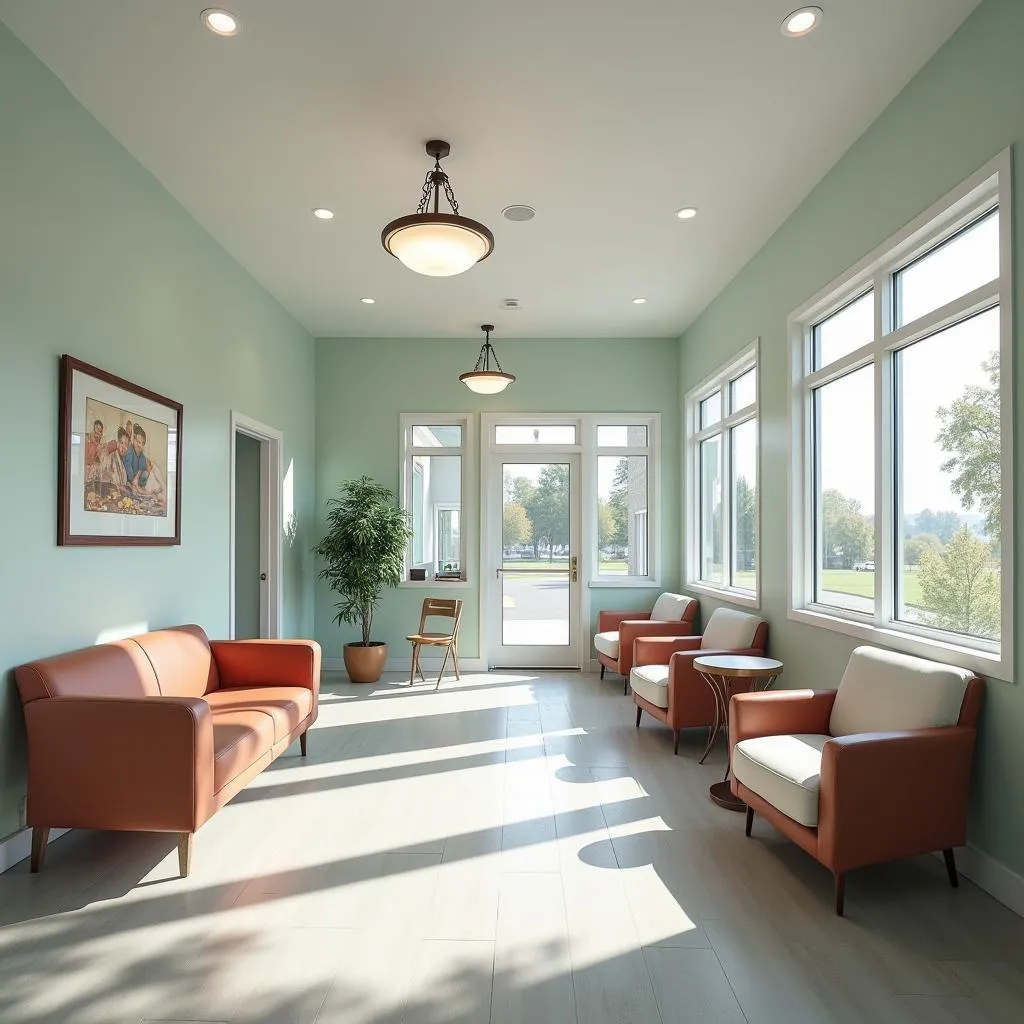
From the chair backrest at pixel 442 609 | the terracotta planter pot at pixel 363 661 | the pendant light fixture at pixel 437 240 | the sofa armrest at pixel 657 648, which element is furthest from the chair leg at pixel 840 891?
the terracotta planter pot at pixel 363 661

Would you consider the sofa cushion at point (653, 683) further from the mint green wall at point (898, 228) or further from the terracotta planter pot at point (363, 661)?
the terracotta planter pot at point (363, 661)

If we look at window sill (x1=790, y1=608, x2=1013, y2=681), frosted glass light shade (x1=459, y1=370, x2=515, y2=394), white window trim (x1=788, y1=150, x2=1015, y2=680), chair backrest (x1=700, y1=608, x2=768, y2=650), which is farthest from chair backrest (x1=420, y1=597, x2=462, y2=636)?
window sill (x1=790, y1=608, x2=1013, y2=681)

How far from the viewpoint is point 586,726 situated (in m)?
5.21

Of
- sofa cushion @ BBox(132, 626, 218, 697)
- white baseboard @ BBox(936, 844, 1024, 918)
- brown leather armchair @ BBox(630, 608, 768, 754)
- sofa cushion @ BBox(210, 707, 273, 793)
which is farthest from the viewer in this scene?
brown leather armchair @ BBox(630, 608, 768, 754)

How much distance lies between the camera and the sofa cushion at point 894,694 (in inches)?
110

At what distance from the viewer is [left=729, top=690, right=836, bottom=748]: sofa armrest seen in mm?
3375

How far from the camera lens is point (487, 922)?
101 inches

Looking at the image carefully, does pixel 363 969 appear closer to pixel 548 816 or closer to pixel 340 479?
pixel 548 816

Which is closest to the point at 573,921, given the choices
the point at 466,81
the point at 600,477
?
the point at 466,81

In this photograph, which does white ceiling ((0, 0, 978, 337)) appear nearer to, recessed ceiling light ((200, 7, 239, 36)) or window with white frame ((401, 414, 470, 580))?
recessed ceiling light ((200, 7, 239, 36))

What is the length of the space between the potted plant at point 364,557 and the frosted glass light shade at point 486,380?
1.40 metres

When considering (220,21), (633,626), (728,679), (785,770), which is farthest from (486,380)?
(785,770)

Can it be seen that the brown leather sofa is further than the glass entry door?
No

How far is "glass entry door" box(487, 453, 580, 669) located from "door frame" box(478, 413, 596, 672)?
29mm
